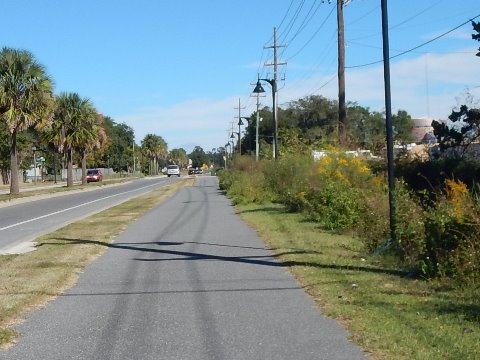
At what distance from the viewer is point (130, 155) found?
152 m

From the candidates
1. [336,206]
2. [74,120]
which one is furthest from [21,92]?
[336,206]

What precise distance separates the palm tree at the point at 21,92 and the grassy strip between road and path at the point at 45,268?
75.2 feet

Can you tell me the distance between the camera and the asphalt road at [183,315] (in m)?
6.50

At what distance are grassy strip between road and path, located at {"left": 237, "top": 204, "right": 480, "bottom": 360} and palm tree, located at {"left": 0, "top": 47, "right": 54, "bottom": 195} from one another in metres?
31.2

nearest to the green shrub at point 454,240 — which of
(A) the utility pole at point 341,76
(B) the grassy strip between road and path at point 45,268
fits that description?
(B) the grassy strip between road and path at point 45,268

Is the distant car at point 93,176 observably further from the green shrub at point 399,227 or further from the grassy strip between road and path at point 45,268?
the green shrub at point 399,227

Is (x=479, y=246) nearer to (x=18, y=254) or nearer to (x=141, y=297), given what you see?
(x=141, y=297)

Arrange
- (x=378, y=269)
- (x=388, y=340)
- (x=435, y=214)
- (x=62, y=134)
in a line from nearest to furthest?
→ 1. (x=388, y=340)
2. (x=435, y=214)
3. (x=378, y=269)
4. (x=62, y=134)

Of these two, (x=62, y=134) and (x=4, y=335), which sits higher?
(x=62, y=134)

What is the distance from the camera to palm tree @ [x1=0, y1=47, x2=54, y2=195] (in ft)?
135

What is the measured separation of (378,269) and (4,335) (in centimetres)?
620

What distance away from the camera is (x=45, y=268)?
12.0m

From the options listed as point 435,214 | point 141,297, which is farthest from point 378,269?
point 141,297

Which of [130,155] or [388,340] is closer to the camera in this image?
[388,340]
